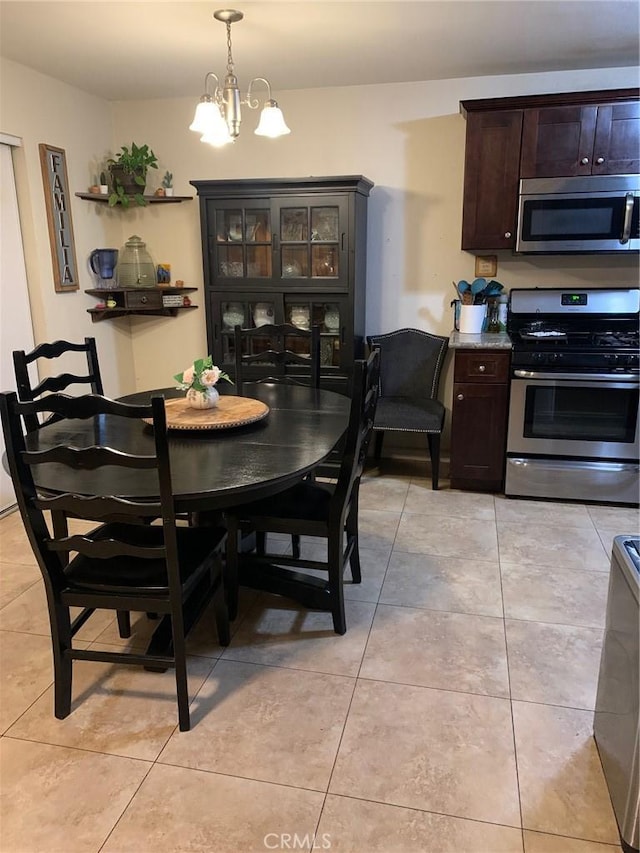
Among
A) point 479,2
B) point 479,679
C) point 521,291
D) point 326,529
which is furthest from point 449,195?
point 479,679

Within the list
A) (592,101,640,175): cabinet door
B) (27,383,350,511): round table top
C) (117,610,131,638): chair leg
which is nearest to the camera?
(27,383,350,511): round table top

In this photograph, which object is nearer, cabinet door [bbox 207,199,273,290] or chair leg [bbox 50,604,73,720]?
chair leg [bbox 50,604,73,720]

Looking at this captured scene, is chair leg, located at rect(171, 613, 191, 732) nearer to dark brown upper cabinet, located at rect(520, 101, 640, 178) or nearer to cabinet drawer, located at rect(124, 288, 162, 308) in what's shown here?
cabinet drawer, located at rect(124, 288, 162, 308)

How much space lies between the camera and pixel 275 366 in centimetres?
396

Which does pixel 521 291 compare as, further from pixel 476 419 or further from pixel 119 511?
pixel 119 511

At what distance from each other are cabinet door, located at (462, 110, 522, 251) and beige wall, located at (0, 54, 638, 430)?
288 millimetres

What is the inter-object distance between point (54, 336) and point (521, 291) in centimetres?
288

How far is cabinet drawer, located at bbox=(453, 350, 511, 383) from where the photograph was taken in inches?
136

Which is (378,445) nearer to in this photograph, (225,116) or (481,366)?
(481,366)

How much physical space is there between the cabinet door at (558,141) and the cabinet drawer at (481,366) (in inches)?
40.4

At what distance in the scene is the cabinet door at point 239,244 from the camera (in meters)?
3.83

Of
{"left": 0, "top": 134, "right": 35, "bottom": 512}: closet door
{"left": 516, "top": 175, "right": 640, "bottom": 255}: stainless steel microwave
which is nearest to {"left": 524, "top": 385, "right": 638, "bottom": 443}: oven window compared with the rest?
{"left": 516, "top": 175, "right": 640, "bottom": 255}: stainless steel microwave

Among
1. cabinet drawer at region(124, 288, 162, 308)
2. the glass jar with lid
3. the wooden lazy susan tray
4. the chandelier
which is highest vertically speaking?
the chandelier

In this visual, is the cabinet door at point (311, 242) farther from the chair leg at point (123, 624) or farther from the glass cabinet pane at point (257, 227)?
the chair leg at point (123, 624)
